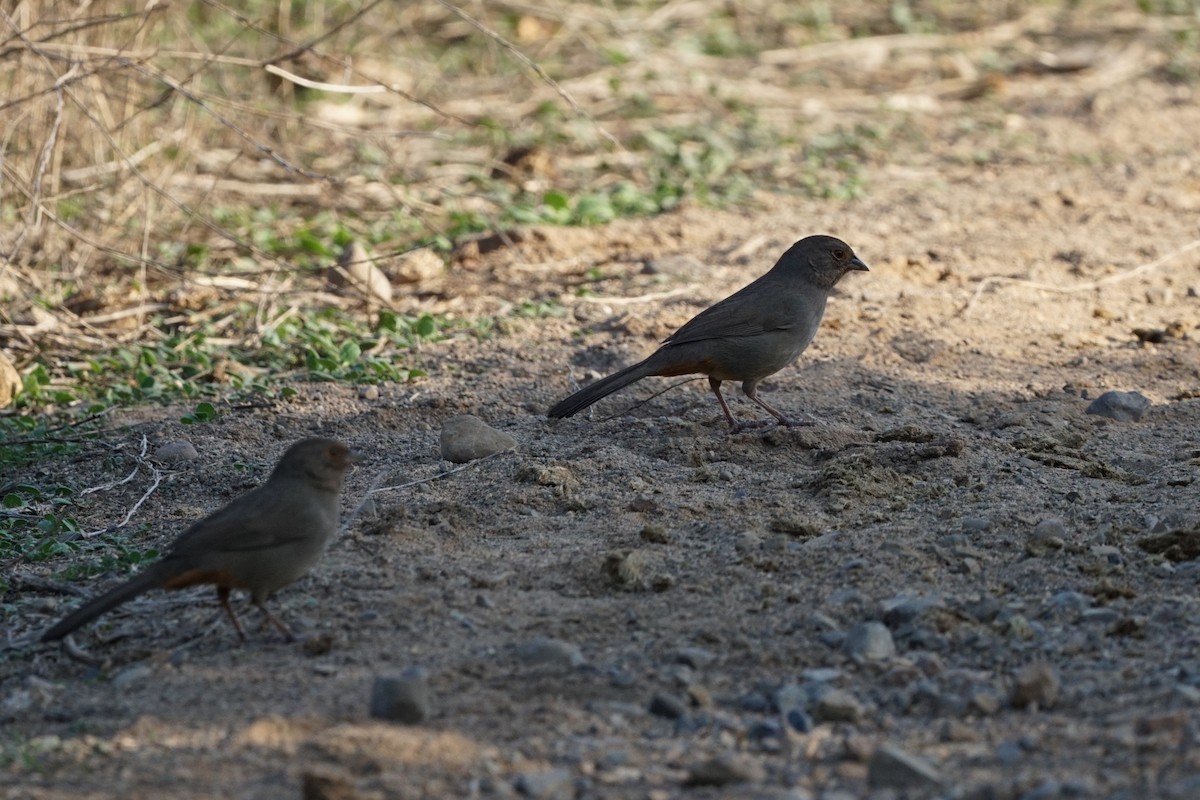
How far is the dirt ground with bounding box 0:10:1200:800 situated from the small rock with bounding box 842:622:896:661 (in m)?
0.01

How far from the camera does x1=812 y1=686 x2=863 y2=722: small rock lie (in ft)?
11.1

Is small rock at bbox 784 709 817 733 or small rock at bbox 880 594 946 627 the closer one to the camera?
small rock at bbox 784 709 817 733

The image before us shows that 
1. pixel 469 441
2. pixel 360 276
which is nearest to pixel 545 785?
pixel 469 441

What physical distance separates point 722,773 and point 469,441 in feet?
8.08

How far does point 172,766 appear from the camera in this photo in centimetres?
319

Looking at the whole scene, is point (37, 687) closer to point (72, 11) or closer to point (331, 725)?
point (331, 725)

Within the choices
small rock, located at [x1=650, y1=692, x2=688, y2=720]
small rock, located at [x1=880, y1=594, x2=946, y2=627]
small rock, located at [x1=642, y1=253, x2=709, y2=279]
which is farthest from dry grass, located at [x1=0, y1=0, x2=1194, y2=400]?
small rock, located at [x1=650, y1=692, x2=688, y2=720]

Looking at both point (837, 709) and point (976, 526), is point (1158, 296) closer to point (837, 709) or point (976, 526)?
point (976, 526)

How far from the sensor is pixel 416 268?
7781 mm

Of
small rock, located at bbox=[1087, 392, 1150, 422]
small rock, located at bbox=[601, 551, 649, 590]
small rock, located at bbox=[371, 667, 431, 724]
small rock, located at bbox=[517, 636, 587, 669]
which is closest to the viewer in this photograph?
small rock, located at bbox=[371, 667, 431, 724]

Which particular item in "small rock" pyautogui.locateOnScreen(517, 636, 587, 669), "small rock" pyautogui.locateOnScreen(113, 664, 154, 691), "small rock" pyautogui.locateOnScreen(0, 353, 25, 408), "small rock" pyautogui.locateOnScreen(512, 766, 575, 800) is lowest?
"small rock" pyautogui.locateOnScreen(0, 353, 25, 408)

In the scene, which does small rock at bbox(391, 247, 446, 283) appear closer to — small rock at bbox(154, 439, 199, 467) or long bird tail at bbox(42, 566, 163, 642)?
small rock at bbox(154, 439, 199, 467)

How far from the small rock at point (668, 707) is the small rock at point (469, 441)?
2.03 meters

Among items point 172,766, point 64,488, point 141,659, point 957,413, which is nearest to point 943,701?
point 172,766
